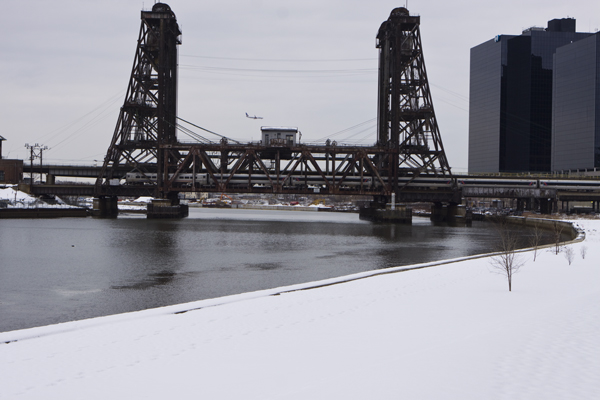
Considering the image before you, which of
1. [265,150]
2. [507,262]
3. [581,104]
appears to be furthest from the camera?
[581,104]

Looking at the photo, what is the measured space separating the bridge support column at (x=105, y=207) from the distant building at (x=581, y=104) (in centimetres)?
15716

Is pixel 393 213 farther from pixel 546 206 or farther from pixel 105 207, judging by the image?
pixel 105 207

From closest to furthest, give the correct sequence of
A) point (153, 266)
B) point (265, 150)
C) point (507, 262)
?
1. point (507, 262)
2. point (153, 266)
3. point (265, 150)

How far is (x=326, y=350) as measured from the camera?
1212 cm

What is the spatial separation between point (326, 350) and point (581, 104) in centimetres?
20925

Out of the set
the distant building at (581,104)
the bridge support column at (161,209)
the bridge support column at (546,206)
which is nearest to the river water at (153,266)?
the bridge support column at (161,209)

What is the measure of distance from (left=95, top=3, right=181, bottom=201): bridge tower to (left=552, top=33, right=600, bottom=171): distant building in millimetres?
150213

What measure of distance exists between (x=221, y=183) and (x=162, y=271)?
6547 cm

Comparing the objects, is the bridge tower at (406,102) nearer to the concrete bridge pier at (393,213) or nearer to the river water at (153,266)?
the concrete bridge pier at (393,213)

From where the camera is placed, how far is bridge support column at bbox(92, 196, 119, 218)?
334 ft

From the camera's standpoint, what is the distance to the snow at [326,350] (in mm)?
9586

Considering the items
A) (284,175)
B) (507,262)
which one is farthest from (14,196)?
(507,262)

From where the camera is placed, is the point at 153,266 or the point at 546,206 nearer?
the point at 153,266

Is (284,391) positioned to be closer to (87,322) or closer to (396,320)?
(396,320)
